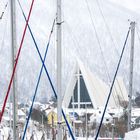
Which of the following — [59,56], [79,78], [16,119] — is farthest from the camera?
[79,78]

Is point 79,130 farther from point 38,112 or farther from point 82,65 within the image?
point 82,65

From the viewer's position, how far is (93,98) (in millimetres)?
42281

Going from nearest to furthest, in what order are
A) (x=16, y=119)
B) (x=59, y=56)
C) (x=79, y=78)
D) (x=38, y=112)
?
(x=59, y=56) → (x=16, y=119) → (x=38, y=112) → (x=79, y=78)

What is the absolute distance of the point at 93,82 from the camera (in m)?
43.1

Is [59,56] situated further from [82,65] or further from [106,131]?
[82,65]

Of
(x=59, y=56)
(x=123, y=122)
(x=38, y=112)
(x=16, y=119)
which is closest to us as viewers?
(x=59, y=56)

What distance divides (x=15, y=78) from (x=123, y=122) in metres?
17.7

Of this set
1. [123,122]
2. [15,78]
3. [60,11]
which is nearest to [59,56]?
[60,11]

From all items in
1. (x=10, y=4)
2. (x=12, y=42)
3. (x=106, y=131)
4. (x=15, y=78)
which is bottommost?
(x=106, y=131)

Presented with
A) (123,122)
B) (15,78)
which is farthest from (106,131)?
(15,78)

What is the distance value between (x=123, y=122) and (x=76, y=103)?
17.8 m

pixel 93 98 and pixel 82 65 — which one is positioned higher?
pixel 82 65

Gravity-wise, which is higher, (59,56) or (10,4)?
(10,4)

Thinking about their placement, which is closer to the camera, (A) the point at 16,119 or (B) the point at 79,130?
(A) the point at 16,119
